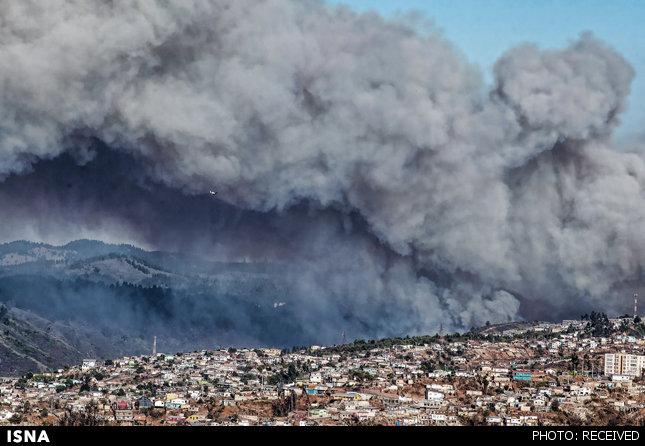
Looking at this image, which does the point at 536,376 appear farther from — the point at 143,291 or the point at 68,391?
the point at 143,291

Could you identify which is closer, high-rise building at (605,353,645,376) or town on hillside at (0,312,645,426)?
town on hillside at (0,312,645,426)

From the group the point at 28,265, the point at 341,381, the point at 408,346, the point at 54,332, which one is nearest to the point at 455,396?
the point at 341,381

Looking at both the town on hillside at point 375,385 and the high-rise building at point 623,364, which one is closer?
the town on hillside at point 375,385

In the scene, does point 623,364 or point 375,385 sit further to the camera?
point 623,364
